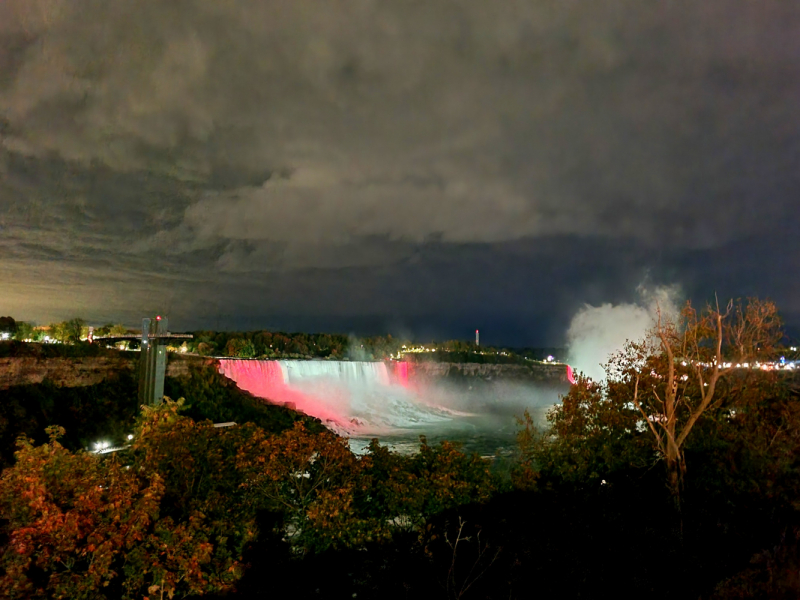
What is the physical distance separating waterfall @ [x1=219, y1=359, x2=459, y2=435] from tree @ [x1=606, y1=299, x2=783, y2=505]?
94.3ft

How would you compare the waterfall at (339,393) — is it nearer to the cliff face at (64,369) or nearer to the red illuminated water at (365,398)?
the red illuminated water at (365,398)

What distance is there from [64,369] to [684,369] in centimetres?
3014

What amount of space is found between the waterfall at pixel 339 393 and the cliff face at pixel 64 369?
9.82 m

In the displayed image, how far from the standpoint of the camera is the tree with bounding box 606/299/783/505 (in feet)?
43.3

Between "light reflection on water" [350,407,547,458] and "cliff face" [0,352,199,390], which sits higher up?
"cliff face" [0,352,199,390]

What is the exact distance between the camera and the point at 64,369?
29.8 metres

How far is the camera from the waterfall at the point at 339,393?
145ft

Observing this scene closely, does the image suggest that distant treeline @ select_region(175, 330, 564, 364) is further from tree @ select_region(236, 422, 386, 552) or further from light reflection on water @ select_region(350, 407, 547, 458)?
tree @ select_region(236, 422, 386, 552)

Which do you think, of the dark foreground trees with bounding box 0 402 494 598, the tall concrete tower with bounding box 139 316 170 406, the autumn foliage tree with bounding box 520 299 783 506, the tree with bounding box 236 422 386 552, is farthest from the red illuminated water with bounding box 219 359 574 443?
the tree with bounding box 236 422 386 552

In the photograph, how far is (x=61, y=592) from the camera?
6051 millimetres

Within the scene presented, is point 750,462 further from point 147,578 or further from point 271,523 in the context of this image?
point 147,578

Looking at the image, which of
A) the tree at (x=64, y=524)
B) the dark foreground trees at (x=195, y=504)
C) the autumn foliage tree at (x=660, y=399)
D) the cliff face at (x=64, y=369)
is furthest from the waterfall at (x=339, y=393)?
the tree at (x=64, y=524)

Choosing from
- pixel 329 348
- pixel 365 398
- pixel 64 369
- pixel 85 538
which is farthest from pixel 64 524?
pixel 329 348

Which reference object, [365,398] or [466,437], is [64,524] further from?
[365,398]
